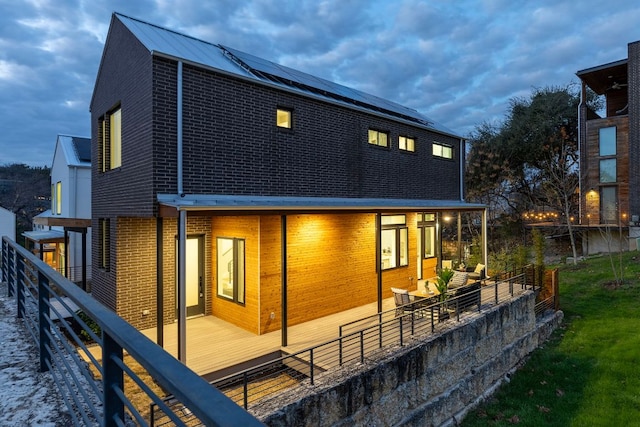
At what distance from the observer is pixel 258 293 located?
8734 millimetres

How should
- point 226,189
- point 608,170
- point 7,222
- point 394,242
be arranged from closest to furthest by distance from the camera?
point 226,189 → point 394,242 → point 7,222 → point 608,170

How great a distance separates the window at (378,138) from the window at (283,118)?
362cm

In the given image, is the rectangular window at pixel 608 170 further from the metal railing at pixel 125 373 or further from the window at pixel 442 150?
the metal railing at pixel 125 373

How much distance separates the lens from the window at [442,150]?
15.4 metres

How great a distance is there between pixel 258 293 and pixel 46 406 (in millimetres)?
6296

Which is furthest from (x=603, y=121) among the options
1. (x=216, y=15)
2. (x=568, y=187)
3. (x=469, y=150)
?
(x=216, y=15)

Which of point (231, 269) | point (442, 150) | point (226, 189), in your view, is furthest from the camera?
point (442, 150)

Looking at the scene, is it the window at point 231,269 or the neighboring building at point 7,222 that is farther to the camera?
the neighboring building at point 7,222

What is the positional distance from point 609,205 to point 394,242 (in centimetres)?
2241

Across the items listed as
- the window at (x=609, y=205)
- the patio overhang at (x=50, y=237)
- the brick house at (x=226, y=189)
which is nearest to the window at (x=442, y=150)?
the brick house at (x=226, y=189)

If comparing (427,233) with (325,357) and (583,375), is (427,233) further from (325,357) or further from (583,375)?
(325,357)

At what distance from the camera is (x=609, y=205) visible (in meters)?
25.5

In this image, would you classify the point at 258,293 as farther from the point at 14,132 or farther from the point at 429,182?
the point at 14,132

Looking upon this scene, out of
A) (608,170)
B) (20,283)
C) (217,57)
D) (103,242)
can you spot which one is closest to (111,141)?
(103,242)
